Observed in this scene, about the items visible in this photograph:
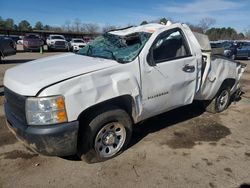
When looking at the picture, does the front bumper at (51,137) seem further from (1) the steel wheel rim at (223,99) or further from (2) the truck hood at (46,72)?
(1) the steel wheel rim at (223,99)

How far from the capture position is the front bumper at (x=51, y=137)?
334cm

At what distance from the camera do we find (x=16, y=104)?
11.9 ft

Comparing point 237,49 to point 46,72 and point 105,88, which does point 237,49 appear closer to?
point 105,88

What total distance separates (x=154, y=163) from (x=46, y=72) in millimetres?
2015

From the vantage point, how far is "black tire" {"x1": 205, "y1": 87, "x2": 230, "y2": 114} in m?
6.20

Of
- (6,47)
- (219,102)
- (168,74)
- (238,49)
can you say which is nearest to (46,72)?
(168,74)

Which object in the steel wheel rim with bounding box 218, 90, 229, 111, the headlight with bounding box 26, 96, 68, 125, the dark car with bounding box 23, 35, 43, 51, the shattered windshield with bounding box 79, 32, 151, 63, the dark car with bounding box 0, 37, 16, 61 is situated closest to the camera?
the headlight with bounding box 26, 96, 68, 125

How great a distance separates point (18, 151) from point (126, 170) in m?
1.79

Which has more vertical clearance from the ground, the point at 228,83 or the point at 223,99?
the point at 228,83

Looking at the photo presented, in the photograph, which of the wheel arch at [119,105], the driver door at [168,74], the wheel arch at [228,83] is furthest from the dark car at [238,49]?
the wheel arch at [119,105]

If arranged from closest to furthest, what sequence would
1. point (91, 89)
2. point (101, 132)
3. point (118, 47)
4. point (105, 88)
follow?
1. point (91, 89)
2. point (105, 88)
3. point (101, 132)
4. point (118, 47)

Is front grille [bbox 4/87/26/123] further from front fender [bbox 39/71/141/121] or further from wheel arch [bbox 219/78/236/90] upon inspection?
wheel arch [bbox 219/78/236/90]

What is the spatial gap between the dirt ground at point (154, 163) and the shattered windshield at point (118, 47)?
4.99 feet

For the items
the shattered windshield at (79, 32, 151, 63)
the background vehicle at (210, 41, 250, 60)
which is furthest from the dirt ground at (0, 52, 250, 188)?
the background vehicle at (210, 41, 250, 60)
